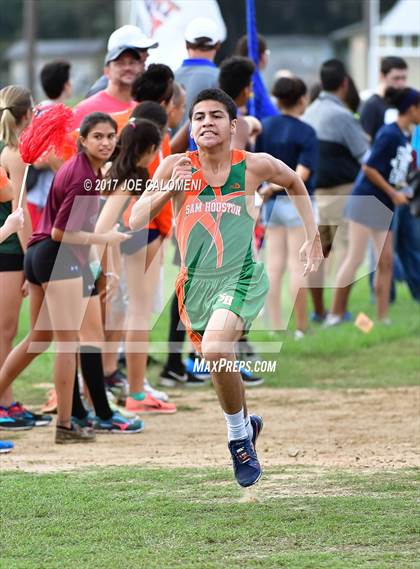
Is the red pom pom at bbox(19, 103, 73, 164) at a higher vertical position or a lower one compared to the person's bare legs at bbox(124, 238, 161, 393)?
higher

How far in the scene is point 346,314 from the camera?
1272 centimetres

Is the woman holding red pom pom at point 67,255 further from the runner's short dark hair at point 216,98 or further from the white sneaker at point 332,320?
the white sneaker at point 332,320

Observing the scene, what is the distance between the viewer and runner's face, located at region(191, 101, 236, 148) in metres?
6.64

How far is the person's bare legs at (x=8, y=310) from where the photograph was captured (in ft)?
27.3

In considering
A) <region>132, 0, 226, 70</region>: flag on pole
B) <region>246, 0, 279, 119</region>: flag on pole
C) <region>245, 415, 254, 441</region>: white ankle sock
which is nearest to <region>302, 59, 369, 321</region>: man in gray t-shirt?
<region>246, 0, 279, 119</region>: flag on pole

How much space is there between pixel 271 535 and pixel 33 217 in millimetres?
4577

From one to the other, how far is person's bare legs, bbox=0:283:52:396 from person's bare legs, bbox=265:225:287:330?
146 inches

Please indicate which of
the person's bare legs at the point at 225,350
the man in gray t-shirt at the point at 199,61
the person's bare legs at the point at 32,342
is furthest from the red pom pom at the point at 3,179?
the man in gray t-shirt at the point at 199,61

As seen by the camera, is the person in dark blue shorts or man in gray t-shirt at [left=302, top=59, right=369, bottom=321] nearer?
the person in dark blue shorts

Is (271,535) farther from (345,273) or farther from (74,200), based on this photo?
(345,273)

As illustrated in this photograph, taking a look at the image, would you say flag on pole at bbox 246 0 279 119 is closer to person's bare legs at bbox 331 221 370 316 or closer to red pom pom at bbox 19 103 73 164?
person's bare legs at bbox 331 221 370 316

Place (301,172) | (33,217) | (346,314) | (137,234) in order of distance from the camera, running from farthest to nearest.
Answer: (346,314) < (301,172) < (33,217) < (137,234)

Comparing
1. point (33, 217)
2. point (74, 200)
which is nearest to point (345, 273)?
point (33, 217)

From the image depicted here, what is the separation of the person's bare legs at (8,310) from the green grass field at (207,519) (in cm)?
151
